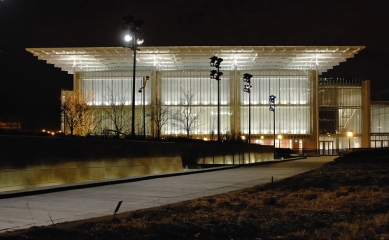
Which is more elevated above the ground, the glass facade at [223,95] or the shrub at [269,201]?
the glass facade at [223,95]

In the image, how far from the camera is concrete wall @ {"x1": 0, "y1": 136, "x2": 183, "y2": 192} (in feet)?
52.0

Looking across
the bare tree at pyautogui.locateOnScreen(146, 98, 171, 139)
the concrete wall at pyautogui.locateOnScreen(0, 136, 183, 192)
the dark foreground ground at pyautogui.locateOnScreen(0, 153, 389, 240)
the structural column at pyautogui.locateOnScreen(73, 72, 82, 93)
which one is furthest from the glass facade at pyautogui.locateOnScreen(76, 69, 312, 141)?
the dark foreground ground at pyautogui.locateOnScreen(0, 153, 389, 240)

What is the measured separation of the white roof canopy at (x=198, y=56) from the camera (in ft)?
245

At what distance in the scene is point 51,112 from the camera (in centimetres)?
8100

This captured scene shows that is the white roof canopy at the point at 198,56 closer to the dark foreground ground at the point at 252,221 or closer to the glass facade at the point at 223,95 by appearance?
the glass facade at the point at 223,95

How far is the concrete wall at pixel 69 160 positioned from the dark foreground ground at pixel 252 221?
6962mm

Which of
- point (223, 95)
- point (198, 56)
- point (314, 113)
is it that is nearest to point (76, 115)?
point (198, 56)

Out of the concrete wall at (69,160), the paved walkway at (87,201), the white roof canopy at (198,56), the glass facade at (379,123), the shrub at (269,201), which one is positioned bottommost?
the paved walkway at (87,201)

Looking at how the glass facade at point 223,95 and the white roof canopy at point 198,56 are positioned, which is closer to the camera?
the white roof canopy at point 198,56

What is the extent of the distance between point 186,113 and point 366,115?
32708 mm

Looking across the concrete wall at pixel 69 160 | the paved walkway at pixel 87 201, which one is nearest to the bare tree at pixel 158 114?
the concrete wall at pixel 69 160

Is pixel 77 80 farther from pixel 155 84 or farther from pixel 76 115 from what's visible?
pixel 76 115

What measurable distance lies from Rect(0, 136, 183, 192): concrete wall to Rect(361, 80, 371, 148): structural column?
71.3 m

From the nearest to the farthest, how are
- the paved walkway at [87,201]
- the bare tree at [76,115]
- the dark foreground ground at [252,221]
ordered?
A: the dark foreground ground at [252,221], the paved walkway at [87,201], the bare tree at [76,115]
